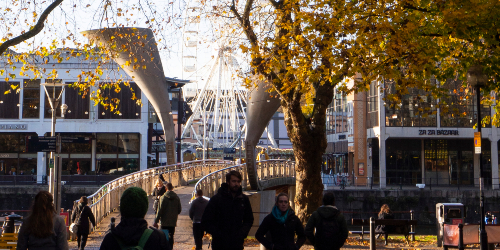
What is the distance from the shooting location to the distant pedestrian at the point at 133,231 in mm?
3979

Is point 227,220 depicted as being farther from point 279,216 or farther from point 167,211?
point 167,211

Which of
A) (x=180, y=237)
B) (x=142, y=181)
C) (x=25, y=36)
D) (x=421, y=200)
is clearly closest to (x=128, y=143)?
(x=142, y=181)

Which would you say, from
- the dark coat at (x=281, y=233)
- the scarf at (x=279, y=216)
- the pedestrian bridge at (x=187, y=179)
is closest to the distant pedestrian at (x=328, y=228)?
the dark coat at (x=281, y=233)

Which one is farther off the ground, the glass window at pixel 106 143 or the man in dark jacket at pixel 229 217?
the glass window at pixel 106 143

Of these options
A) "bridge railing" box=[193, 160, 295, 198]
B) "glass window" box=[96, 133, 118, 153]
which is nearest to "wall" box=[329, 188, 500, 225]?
"bridge railing" box=[193, 160, 295, 198]

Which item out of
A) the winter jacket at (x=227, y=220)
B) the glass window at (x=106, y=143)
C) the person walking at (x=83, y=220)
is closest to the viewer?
the winter jacket at (x=227, y=220)

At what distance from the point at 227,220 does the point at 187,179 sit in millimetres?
27301

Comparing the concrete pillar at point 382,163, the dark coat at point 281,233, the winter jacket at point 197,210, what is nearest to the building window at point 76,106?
the concrete pillar at point 382,163

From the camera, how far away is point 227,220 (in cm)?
→ 686

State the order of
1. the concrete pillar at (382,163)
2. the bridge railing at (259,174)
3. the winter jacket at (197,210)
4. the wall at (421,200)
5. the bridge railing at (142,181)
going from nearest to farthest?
the winter jacket at (197,210)
the bridge railing at (142,181)
the bridge railing at (259,174)
the wall at (421,200)
the concrete pillar at (382,163)

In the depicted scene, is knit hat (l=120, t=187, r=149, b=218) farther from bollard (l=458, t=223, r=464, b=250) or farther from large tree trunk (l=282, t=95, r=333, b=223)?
bollard (l=458, t=223, r=464, b=250)

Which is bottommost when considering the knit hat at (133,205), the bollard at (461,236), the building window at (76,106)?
the bollard at (461,236)

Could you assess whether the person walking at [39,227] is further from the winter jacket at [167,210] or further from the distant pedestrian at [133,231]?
the winter jacket at [167,210]

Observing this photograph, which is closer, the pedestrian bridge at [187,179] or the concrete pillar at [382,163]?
the pedestrian bridge at [187,179]
